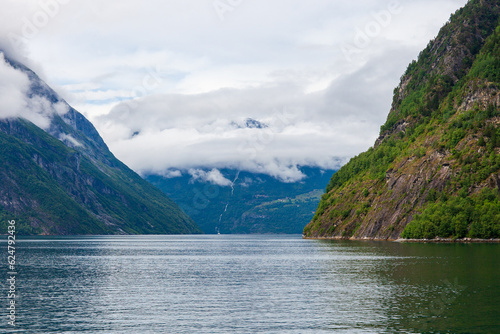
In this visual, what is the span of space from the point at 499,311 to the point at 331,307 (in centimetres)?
1982

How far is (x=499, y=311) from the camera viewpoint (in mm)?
62844

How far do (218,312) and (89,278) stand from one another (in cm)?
4820

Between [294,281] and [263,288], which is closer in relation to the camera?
[263,288]

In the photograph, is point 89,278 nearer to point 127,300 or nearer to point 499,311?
point 127,300

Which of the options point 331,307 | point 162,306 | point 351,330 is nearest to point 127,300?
point 162,306

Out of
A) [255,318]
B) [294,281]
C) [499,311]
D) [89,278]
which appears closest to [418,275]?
[294,281]

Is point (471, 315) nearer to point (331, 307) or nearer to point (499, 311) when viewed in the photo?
point (499, 311)

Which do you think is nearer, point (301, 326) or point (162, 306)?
point (301, 326)

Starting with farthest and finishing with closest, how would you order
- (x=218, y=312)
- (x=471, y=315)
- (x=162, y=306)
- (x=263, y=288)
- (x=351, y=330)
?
(x=263, y=288), (x=162, y=306), (x=218, y=312), (x=471, y=315), (x=351, y=330)

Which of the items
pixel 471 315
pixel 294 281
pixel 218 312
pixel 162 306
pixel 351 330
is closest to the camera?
pixel 351 330

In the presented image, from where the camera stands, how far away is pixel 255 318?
64.2 metres

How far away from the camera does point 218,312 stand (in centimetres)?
6838

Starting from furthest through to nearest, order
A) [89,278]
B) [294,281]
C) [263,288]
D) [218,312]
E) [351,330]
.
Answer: [89,278] → [294,281] → [263,288] → [218,312] → [351,330]

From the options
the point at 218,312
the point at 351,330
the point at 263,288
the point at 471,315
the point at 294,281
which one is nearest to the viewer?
the point at 351,330
